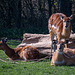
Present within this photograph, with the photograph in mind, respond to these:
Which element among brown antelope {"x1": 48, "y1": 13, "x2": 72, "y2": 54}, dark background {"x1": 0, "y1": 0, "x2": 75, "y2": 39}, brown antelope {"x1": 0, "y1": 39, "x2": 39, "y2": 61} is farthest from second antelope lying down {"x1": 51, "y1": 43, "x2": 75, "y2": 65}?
dark background {"x1": 0, "y1": 0, "x2": 75, "y2": 39}

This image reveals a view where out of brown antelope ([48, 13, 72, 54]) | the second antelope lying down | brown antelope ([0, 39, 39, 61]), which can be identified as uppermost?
brown antelope ([48, 13, 72, 54])

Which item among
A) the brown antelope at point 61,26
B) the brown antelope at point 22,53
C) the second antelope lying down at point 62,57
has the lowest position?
the brown antelope at point 22,53

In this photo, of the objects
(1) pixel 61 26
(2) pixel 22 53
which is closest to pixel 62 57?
(1) pixel 61 26

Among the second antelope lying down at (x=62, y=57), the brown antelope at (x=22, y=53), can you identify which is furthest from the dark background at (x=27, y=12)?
the second antelope lying down at (x=62, y=57)

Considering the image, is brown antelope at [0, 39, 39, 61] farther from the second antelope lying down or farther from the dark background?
the dark background

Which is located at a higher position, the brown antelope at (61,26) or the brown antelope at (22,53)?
the brown antelope at (61,26)

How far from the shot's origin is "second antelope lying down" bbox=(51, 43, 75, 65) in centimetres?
687

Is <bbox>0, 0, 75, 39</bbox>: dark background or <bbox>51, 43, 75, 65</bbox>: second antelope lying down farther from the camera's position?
<bbox>0, 0, 75, 39</bbox>: dark background

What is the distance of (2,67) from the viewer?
22.2 ft

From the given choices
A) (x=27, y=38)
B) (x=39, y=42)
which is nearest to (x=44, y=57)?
(x=39, y=42)

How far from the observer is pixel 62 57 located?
22.9 ft

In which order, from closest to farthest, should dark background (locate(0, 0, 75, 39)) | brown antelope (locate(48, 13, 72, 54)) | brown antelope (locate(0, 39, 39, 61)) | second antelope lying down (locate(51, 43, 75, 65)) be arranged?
second antelope lying down (locate(51, 43, 75, 65))
brown antelope (locate(48, 13, 72, 54))
brown antelope (locate(0, 39, 39, 61))
dark background (locate(0, 0, 75, 39))

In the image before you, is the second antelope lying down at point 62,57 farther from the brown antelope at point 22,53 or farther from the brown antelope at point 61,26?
the brown antelope at point 22,53

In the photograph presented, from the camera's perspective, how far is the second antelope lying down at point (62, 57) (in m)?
6.87
